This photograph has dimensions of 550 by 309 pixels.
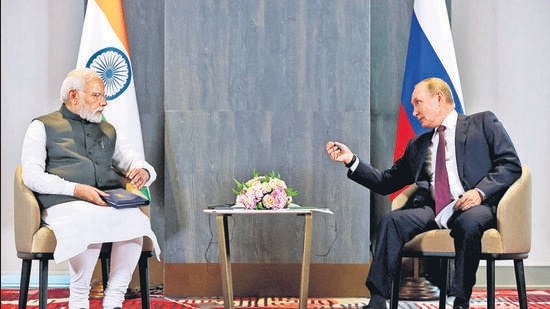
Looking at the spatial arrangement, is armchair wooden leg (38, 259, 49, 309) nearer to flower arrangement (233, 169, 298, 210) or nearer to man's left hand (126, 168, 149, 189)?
man's left hand (126, 168, 149, 189)

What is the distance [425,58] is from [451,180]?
1326mm

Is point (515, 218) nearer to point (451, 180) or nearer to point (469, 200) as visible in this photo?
point (469, 200)

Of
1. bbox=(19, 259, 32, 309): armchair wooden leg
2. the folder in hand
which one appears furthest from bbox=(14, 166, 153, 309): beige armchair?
the folder in hand

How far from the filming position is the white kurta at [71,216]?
2.71 meters

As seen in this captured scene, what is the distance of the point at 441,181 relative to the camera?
3.09 metres

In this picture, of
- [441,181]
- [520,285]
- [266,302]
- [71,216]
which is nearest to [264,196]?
[266,302]

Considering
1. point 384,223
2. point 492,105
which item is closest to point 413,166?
point 384,223

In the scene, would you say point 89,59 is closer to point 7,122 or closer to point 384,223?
point 7,122

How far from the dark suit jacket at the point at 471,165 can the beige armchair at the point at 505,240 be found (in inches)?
3.2

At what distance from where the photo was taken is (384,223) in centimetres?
298

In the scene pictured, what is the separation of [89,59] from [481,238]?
279 cm

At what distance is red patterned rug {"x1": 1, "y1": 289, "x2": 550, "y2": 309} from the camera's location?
3.72 meters

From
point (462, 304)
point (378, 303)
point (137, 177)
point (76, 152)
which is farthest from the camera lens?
point (137, 177)

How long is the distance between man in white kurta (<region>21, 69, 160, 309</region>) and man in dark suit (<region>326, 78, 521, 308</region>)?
1.15 meters
